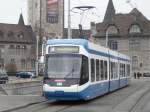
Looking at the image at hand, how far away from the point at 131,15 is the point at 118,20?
10.1 ft

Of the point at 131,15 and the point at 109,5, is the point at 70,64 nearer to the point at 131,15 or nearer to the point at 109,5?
the point at 131,15

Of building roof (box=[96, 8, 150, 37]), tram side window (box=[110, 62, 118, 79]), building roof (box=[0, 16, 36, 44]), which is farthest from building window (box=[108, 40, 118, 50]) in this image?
tram side window (box=[110, 62, 118, 79])

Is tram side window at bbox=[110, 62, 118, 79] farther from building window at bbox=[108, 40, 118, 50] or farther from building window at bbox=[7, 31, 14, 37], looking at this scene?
building window at bbox=[7, 31, 14, 37]

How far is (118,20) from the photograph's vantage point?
371ft

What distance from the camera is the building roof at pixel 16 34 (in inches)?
5152

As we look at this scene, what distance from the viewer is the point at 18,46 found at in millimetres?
131875

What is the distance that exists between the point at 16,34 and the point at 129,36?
34.2 m

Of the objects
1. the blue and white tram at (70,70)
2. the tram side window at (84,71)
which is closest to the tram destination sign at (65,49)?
the blue and white tram at (70,70)

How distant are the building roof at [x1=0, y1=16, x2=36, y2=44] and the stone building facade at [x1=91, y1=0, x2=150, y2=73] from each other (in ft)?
85.9

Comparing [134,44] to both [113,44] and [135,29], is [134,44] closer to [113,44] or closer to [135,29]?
[135,29]

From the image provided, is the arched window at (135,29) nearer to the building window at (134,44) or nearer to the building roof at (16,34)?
the building window at (134,44)

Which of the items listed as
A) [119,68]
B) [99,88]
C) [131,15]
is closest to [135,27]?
[131,15]

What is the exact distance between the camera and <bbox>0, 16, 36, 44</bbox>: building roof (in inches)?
5152

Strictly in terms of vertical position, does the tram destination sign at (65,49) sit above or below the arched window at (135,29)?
below
